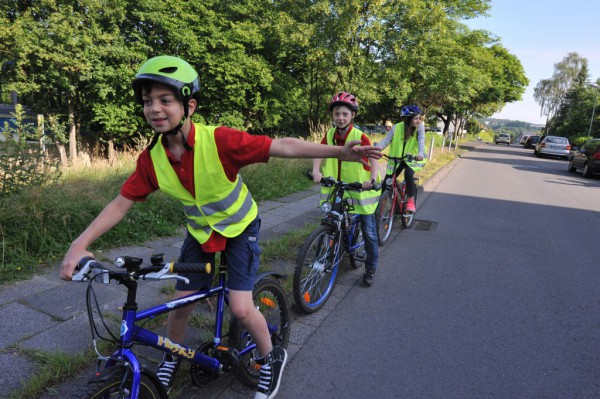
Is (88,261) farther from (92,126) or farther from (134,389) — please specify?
(92,126)

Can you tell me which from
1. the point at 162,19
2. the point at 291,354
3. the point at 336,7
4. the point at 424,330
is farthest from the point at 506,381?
the point at 162,19

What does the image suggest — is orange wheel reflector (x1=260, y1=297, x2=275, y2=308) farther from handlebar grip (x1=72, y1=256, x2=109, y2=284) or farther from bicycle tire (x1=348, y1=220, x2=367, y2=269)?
bicycle tire (x1=348, y1=220, x2=367, y2=269)

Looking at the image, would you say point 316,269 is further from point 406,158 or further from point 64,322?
point 406,158

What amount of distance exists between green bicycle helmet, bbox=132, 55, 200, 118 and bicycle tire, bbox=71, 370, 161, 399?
48.6 inches

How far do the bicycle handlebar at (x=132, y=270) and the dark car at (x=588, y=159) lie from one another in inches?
778

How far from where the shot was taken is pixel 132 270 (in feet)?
5.35

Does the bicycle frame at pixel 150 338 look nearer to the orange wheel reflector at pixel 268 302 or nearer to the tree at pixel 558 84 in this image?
the orange wheel reflector at pixel 268 302

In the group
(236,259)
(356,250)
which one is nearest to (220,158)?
(236,259)

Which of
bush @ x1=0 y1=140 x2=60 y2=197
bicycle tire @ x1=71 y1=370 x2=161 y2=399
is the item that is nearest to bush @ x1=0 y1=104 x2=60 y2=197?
bush @ x1=0 y1=140 x2=60 y2=197

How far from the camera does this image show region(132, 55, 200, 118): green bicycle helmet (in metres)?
1.75

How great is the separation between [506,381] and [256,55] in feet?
69.0

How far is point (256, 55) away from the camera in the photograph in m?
21.4

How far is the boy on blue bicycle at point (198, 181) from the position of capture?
1.82 metres

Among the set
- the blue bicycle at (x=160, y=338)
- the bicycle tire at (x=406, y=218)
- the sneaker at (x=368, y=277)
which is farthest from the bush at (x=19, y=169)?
the bicycle tire at (x=406, y=218)
